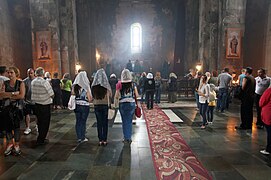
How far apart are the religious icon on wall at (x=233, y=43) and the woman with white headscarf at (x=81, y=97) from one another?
11.1m

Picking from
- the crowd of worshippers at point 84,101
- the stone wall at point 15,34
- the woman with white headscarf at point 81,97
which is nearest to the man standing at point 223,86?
the crowd of worshippers at point 84,101

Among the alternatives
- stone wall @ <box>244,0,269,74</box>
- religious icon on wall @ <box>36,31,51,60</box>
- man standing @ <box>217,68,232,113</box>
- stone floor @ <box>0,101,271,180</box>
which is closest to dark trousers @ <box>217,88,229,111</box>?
man standing @ <box>217,68,232,113</box>

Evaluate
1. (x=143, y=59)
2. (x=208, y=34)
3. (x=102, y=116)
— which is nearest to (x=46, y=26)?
(x=102, y=116)

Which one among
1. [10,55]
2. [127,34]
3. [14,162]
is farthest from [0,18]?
[127,34]

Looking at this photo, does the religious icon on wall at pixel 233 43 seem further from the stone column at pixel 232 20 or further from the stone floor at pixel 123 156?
the stone floor at pixel 123 156

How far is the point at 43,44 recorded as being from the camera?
13508 mm

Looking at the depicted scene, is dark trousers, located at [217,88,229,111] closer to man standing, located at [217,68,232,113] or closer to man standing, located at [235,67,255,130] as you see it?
man standing, located at [217,68,232,113]

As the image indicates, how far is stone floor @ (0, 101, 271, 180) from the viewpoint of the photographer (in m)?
3.72

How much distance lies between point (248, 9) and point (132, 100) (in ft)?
42.8

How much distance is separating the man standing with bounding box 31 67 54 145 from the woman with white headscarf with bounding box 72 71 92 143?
65 centimetres

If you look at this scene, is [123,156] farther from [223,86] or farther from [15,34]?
[15,34]

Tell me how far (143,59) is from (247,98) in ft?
62.4

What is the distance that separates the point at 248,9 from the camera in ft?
47.0

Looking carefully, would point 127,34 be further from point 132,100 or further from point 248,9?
point 132,100
